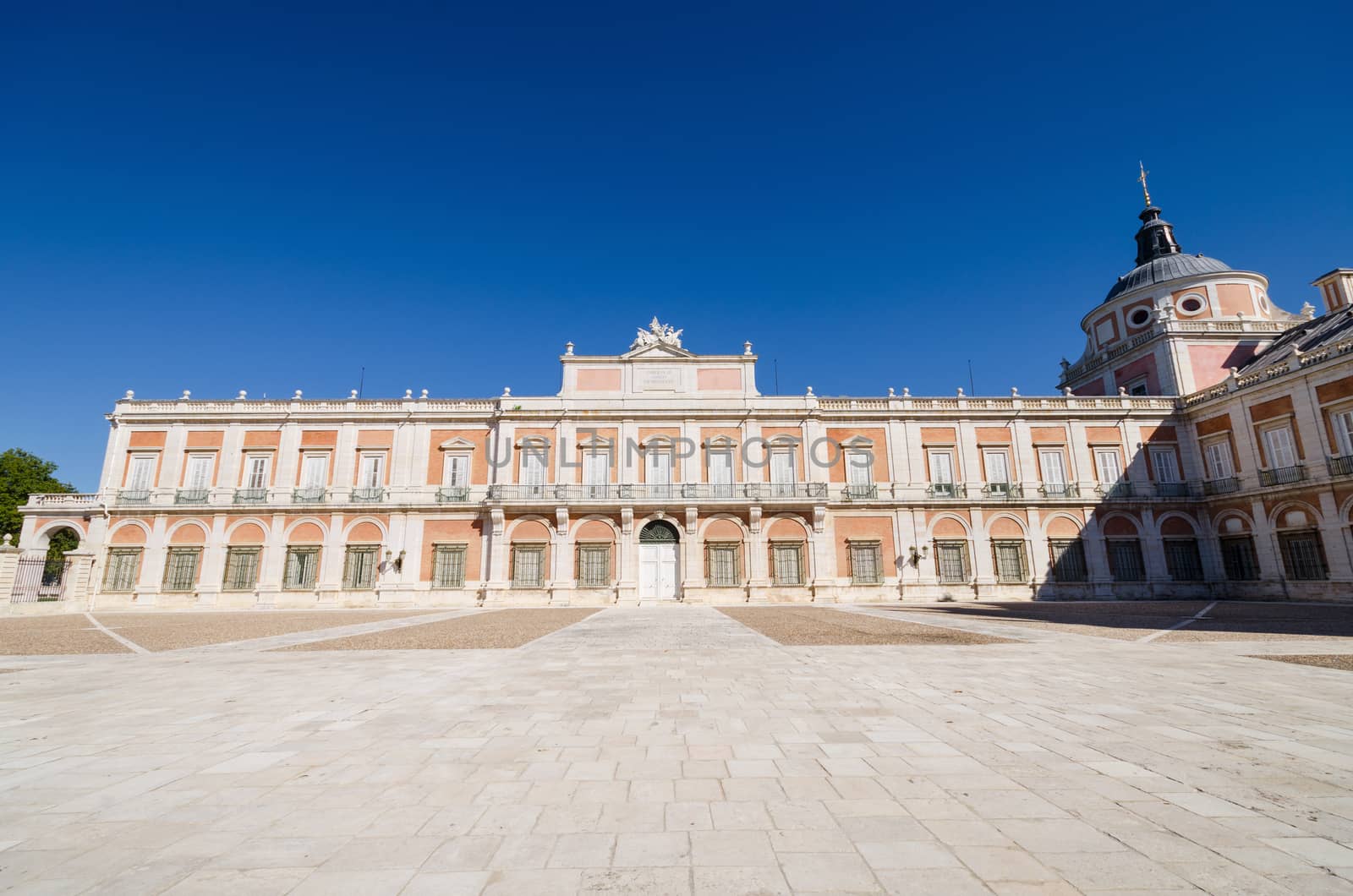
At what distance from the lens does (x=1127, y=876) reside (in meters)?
2.65

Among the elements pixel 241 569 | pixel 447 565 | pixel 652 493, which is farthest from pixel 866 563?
pixel 241 569

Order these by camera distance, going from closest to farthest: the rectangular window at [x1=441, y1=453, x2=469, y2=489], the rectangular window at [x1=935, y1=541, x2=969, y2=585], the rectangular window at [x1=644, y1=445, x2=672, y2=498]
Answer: the rectangular window at [x1=935, y1=541, x2=969, y2=585], the rectangular window at [x1=644, y1=445, x2=672, y2=498], the rectangular window at [x1=441, y1=453, x2=469, y2=489]

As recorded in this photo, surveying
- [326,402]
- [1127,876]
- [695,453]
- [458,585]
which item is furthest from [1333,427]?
[326,402]

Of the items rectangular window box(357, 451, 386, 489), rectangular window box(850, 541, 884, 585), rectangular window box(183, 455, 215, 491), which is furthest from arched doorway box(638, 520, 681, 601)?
rectangular window box(183, 455, 215, 491)

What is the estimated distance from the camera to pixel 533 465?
2750 centimetres

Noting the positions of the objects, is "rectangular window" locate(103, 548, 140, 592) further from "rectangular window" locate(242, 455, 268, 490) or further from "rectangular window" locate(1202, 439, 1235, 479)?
"rectangular window" locate(1202, 439, 1235, 479)

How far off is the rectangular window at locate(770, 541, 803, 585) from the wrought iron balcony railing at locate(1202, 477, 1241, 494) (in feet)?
59.7

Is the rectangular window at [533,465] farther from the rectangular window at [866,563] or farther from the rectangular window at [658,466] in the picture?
the rectangular window at [866,563]

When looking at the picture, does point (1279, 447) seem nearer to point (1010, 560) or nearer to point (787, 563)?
point (1010, 560)

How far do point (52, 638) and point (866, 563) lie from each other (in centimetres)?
2602

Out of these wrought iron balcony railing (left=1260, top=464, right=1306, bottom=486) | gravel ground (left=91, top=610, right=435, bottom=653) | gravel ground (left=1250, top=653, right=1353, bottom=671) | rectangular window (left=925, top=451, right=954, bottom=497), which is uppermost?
rectangular window (left=925, top=451, right=954, bottom=497)

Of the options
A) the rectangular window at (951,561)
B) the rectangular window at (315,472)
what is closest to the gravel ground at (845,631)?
the rectangular window at (951,561)

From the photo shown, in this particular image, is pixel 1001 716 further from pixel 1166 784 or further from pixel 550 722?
pixel 550 722

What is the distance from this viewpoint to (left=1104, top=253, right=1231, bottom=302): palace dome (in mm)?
32031
